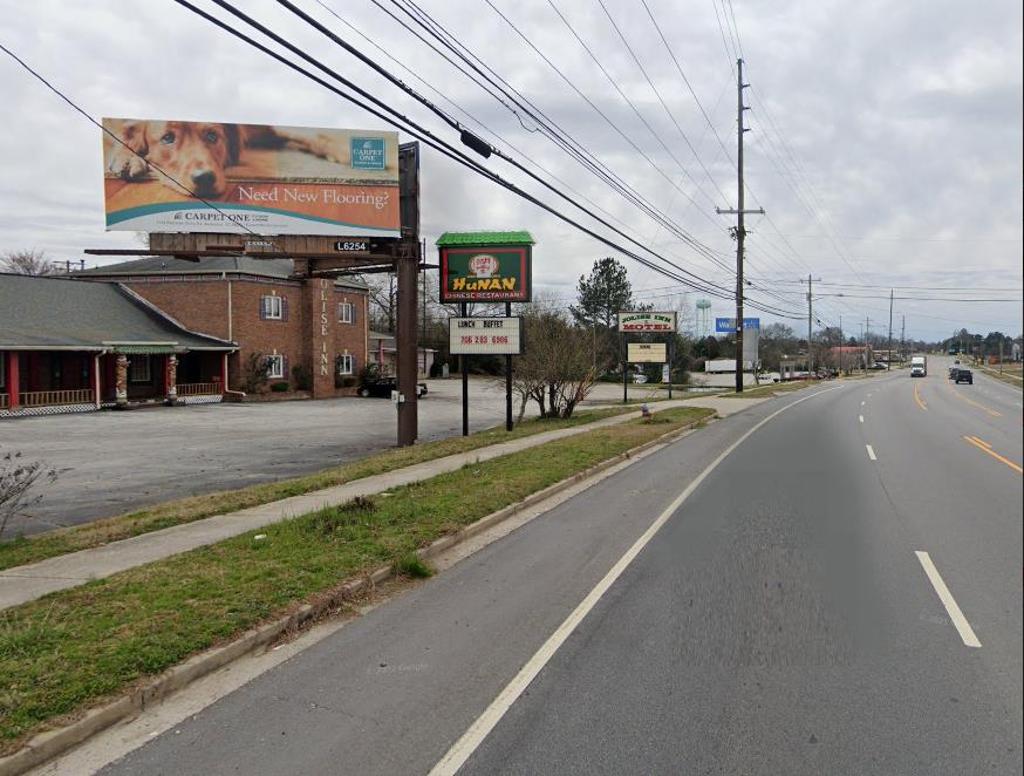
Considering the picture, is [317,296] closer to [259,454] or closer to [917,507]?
[259,454]

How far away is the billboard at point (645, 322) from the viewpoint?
171ft

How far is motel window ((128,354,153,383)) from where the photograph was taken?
124 feet

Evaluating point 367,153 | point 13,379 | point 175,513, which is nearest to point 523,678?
point 175,513

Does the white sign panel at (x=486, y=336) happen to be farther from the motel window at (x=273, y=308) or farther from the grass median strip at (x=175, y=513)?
the motel window at (x=273, y=308)

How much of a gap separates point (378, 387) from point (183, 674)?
4252cm

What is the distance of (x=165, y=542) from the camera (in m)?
8.62

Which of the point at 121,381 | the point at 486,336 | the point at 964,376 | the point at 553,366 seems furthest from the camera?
the point at 121,381

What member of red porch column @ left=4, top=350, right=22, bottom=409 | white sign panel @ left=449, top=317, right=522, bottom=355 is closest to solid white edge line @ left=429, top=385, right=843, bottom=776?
white sign panel @ left=449, top=317, right=522, bottom=355

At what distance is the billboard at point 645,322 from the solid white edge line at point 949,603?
148ft

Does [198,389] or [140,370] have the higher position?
[140,370]

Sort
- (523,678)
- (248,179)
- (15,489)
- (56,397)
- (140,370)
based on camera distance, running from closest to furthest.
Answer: (523,678)
(15,489)
(56,397)
(248,179)
(140,370)

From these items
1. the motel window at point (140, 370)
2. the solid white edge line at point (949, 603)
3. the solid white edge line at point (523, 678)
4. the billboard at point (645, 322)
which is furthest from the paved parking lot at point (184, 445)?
the billboard at point (645, 322)

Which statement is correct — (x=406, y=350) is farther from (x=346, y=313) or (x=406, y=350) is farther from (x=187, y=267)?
(x=346, y=313)

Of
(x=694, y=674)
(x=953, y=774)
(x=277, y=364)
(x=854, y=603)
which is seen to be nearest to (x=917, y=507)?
(x=854, y=603)
